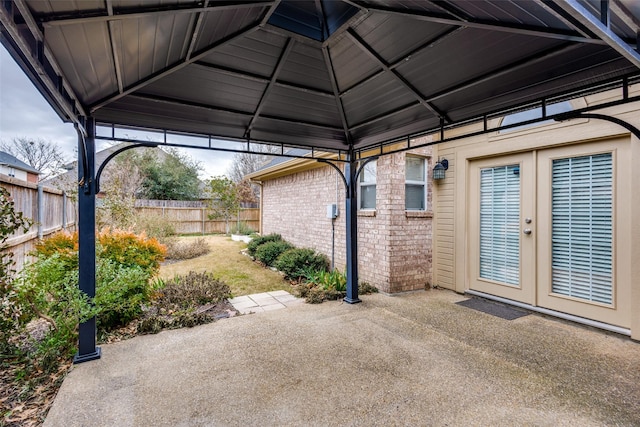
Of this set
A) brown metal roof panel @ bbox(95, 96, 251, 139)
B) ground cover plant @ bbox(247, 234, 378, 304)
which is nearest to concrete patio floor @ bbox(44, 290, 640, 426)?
ground cover plant @ bbox(247, 234, 378, 304)

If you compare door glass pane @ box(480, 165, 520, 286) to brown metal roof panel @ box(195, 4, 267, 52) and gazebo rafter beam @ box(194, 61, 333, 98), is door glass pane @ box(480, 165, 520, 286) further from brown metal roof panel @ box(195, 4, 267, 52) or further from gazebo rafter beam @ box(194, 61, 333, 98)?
brown metal roof panel @ box(195, 4, 267, 52)

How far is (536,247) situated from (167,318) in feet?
18.1

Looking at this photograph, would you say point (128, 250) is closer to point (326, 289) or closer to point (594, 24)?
point (326, 289)

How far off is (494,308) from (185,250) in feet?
29.0

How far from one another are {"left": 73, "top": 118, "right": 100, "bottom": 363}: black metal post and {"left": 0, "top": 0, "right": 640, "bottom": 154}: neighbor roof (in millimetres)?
514

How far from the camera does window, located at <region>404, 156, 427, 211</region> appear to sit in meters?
5.94

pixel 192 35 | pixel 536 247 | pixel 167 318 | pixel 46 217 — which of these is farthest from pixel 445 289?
pixel 46 217

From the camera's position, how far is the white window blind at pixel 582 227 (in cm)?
396

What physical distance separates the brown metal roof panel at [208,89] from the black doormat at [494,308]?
15.0 feet

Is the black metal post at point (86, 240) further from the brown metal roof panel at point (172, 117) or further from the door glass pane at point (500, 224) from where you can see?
the door glass pane at point (500, 224)

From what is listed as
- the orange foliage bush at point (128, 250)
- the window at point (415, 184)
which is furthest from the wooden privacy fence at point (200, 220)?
the window at point (415, 184)

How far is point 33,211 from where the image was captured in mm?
4906

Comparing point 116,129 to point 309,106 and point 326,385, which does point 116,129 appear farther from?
point 326,385

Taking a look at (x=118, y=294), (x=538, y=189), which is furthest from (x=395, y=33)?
(x=118, y=294)
